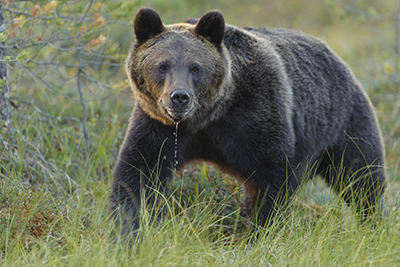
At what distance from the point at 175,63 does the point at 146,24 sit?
1.56 feet

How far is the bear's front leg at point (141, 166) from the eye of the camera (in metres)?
4.07

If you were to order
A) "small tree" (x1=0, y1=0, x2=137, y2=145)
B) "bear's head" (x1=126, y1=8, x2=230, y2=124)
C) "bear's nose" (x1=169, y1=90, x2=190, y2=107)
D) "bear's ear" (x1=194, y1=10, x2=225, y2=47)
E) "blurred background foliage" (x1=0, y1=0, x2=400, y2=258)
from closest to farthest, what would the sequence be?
1. "bear's nose" (x1=169, y1=90, x2=190, y2=107)
2. "bear's head" (x1=126, y1=8, x2=230, y2=124)
3. "bear's ear" (x1=194, y1=10, x2=225, y2=47)
4. "blurred background foliage" (x1=0, y1=0, x2=400, y2=258)
5. "small tree" (x1=0, y1=0, x2=137, y2=145)

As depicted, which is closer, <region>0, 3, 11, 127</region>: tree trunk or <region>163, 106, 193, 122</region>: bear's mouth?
<region>163, 106, 193, 122</region>: bear's mouth

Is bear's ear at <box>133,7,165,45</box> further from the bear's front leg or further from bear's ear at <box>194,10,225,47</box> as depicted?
the bear's front leg

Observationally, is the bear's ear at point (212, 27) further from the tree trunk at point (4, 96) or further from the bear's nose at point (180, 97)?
the tree trunk at point (4, 96)

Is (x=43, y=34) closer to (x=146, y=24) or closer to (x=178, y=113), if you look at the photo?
(x=146, y=24)

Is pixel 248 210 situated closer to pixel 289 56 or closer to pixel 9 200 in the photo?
pixel 289 56

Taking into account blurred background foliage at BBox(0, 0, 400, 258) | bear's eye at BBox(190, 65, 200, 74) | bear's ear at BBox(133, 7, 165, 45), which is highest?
bear's ear at BBox(133, 7, 165, 45)

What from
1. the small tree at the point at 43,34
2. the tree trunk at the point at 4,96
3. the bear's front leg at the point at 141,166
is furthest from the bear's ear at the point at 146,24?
the tree trunk at the point at 4,96

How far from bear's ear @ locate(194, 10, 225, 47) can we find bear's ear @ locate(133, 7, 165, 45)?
34 centimetres

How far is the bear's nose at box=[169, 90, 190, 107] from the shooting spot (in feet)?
11.9

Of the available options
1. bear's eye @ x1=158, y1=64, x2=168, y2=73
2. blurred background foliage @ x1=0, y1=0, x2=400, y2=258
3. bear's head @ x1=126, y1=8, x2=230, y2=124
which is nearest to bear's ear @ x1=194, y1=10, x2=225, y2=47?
bear's head @ x1=126, y1=8, x2=230, y2=124

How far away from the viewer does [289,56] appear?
4852 mm

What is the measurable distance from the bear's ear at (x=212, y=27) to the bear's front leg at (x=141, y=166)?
853mm
